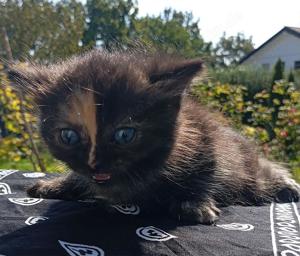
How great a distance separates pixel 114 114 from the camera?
4.93 feet

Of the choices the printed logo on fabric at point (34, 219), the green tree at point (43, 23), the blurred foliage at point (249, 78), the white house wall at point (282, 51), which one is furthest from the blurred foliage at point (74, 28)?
the white house wall at point (282, 51)

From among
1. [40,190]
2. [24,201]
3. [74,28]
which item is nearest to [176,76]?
[24,201]

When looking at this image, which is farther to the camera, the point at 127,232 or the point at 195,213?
the point at 195,213

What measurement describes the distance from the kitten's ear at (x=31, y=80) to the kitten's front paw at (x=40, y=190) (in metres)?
0.46

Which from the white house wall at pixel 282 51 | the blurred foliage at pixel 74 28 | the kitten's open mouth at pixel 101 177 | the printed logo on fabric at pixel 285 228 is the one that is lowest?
the printed logo on fabric at pixel 285 228

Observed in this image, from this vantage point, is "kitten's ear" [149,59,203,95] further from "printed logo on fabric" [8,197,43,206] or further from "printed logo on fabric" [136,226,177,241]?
"printed logo on fabric" [8,197,43,206]

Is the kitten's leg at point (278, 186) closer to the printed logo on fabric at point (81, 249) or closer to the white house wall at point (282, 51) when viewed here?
the printed logo on fabric at point (81, 249)

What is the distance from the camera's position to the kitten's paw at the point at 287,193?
236cm

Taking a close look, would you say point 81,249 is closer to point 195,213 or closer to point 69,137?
point 69,137

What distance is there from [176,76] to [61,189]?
0.77 metres

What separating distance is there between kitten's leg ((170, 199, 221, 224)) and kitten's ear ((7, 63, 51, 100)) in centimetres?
61

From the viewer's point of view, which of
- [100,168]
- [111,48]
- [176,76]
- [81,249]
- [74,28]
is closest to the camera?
[81,249]

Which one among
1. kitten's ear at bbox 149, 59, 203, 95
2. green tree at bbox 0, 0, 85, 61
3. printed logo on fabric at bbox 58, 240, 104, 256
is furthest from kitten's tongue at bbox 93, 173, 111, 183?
green tree at bbox 0, 0, 85, 61

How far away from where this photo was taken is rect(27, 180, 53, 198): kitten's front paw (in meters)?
2.11
